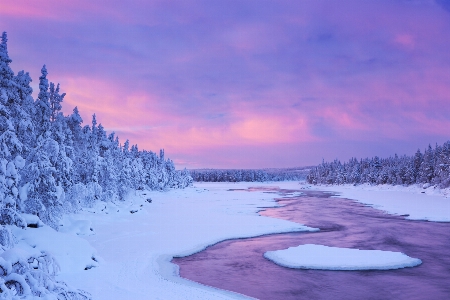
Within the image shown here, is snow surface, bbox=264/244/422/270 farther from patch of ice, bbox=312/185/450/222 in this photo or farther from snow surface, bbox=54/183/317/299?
patch of ice, bbox=312/185/450/222

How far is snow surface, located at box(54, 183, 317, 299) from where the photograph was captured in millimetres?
16078

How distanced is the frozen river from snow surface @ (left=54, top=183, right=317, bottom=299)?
4.89 ft

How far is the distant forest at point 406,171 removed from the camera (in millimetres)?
96756

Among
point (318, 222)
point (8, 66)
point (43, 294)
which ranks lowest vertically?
point (318, 222)

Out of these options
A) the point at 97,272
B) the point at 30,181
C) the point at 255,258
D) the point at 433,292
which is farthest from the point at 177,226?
the point at 433,292

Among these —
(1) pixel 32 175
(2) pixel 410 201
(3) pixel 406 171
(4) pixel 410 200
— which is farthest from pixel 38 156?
(3) pixel 406 171

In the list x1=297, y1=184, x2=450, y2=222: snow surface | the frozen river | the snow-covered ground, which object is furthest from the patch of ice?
the frozen river

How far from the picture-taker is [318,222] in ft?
142

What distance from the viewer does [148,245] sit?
26953 mm

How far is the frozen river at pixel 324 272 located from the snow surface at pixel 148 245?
1490 mm

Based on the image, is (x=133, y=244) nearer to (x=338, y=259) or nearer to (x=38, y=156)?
(x=38, y=156)

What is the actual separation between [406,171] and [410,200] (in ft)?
142

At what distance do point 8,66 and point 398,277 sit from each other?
25.2 meters

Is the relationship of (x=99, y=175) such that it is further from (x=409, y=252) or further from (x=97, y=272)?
(x=409, y=252)
